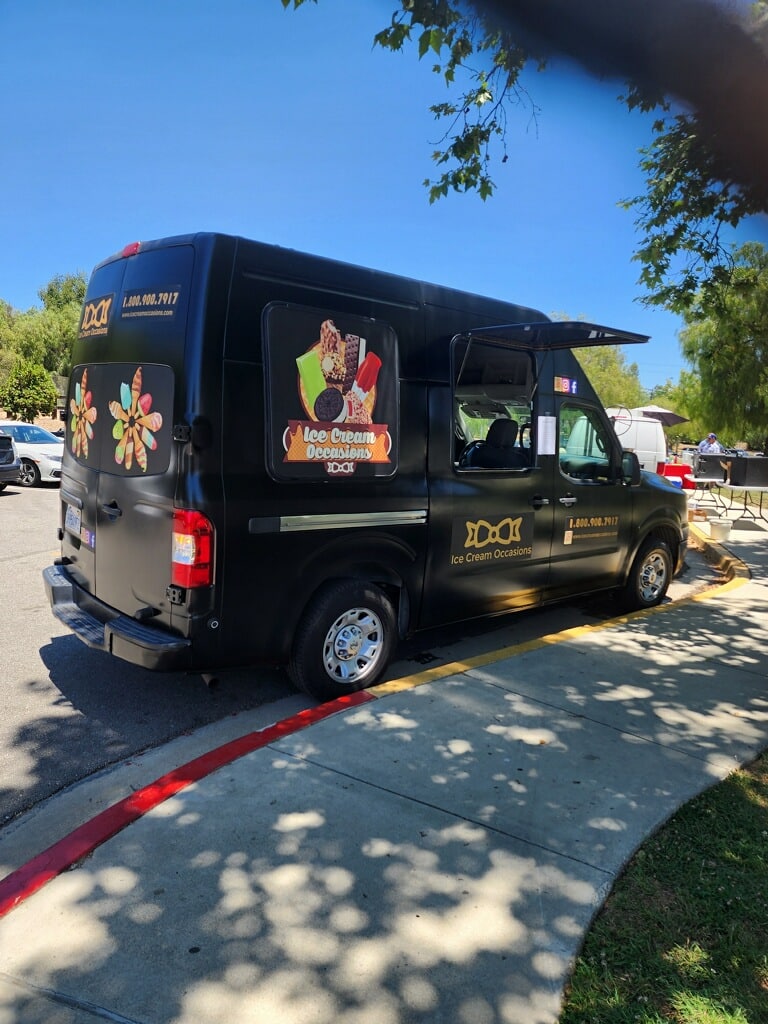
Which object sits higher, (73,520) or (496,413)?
(496,413)

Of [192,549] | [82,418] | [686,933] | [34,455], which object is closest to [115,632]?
[192,549]

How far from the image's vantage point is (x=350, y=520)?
14.0 ft

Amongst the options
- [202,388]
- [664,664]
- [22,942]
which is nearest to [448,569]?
[664,664]

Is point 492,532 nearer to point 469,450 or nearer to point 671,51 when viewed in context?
point 469,450

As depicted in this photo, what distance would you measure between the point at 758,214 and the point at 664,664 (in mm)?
3101

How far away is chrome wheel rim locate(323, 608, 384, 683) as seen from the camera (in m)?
4.39

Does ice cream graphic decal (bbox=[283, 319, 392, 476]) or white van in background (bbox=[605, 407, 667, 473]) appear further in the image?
white van in background (bbox=[605, 407, 667, 473])

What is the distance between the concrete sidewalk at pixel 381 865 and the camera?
2.18m

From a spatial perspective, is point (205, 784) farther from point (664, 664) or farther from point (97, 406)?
point (664, 664)

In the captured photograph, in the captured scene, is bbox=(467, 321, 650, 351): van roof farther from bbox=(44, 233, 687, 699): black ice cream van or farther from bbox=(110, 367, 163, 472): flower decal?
bbox=(110, 367, 163, 472): flower decal

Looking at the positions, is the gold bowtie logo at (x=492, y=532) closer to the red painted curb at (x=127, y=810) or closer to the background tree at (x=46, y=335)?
the red painted curb at (x=127, y=810)

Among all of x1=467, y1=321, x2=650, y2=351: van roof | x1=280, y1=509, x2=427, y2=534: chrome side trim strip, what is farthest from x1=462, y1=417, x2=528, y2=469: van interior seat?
x1=280, y1=509, x2=427, y2=534: chrome side trim strip

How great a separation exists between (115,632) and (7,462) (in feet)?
38.6

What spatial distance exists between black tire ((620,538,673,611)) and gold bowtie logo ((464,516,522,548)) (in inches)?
78.6
